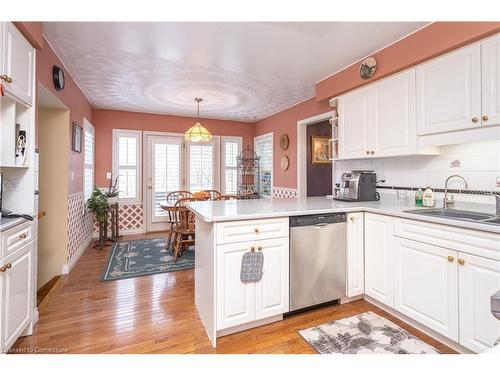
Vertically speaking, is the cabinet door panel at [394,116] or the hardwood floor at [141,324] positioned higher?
the cabinet door panel at [394,116]

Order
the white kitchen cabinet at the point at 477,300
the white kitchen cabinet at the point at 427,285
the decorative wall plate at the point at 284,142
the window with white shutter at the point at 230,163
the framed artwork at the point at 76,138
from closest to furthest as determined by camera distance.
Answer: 1. the white kitchen cabinet at the point at 477,300
2. the white kitchen cabinet at the point at 427,285
3. the framed artwork at the point at 76,138
4. the decorative wall plate at the point at 284,142
5. the window with white shutter at the point at 230,163

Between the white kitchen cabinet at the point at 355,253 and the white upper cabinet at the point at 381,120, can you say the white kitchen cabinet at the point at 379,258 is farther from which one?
the white upper cabinet at the point at 381,120

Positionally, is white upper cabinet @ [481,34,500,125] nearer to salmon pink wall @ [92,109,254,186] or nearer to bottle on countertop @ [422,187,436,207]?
bottle on countertop @ [422,187,436,207]

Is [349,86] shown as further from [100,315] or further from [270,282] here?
[100,315]

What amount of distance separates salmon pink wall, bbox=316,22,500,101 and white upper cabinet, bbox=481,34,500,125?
3.3 inches

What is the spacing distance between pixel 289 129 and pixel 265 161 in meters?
1.12

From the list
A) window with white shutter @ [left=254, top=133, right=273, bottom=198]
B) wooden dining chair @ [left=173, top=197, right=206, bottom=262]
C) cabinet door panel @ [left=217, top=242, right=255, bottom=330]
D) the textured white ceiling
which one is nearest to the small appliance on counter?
the textured white ceiling

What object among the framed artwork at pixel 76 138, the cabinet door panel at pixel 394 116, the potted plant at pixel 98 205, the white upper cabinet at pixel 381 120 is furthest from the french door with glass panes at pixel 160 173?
the cabinet door panel at pixel 394 116

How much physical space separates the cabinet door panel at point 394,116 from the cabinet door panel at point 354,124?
104mm

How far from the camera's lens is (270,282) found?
1915mm

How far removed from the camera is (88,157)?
13.9ft

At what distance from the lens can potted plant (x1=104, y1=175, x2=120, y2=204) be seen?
438 centimetres

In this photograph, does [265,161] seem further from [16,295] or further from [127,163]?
[16,295]

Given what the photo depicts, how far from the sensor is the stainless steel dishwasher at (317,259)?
6.58ft
